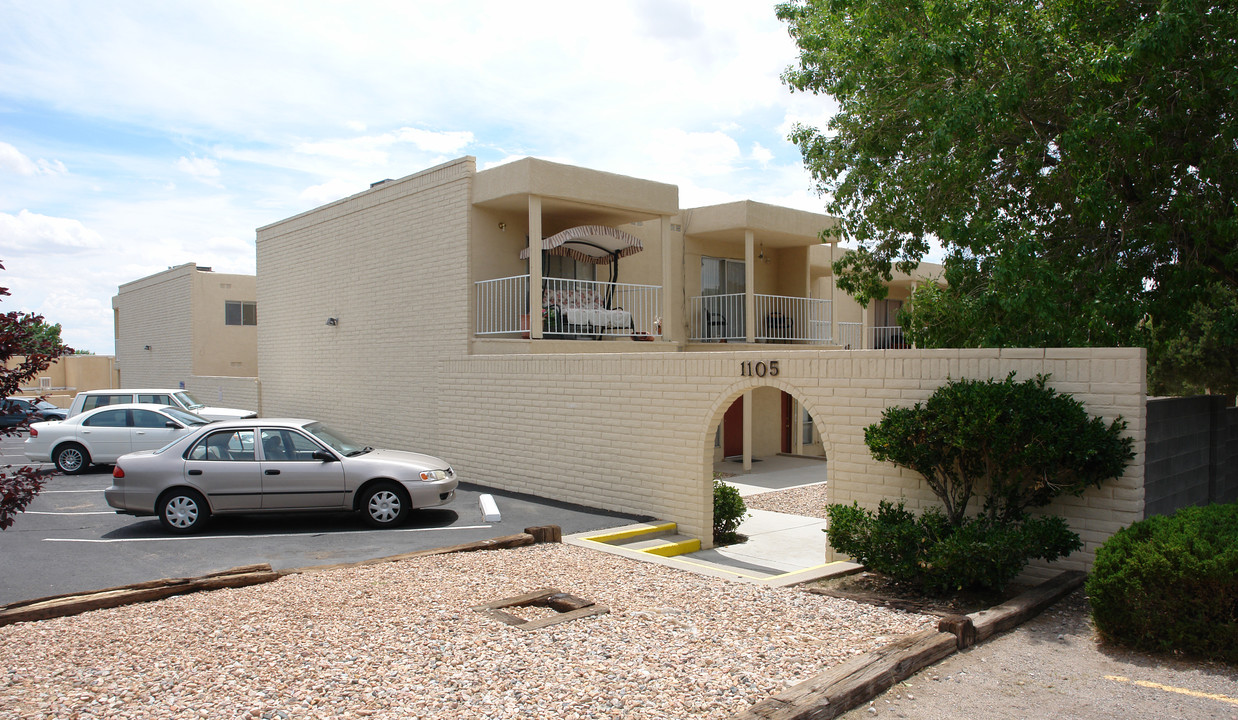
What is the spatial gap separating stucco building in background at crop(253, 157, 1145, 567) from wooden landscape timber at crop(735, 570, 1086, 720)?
1727 millimetres

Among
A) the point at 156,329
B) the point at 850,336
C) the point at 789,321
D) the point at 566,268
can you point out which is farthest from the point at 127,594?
the point at 156,329

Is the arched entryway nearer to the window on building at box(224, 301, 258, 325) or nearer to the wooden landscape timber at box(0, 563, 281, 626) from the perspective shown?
the wooden landscape timber at box(0, 563, 281, 626)

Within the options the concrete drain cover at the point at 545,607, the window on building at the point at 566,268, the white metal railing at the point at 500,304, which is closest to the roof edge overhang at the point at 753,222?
the window on building at the point at 566,268

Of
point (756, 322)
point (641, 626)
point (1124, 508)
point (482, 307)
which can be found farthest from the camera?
point (756, 322)

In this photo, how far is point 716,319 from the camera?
1997 cm

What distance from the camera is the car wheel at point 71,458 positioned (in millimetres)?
15102

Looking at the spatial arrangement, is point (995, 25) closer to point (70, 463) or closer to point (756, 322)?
point (756, 322)

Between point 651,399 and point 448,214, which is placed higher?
point 448,214

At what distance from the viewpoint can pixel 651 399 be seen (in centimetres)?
1114

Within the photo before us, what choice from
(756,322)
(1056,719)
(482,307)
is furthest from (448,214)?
(1056,719)

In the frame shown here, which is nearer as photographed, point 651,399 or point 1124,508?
point 1124,508

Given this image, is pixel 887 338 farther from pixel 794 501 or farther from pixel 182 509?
pixel 182 509

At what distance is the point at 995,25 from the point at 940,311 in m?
3.58

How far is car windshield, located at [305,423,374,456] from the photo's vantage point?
10.7 metres
